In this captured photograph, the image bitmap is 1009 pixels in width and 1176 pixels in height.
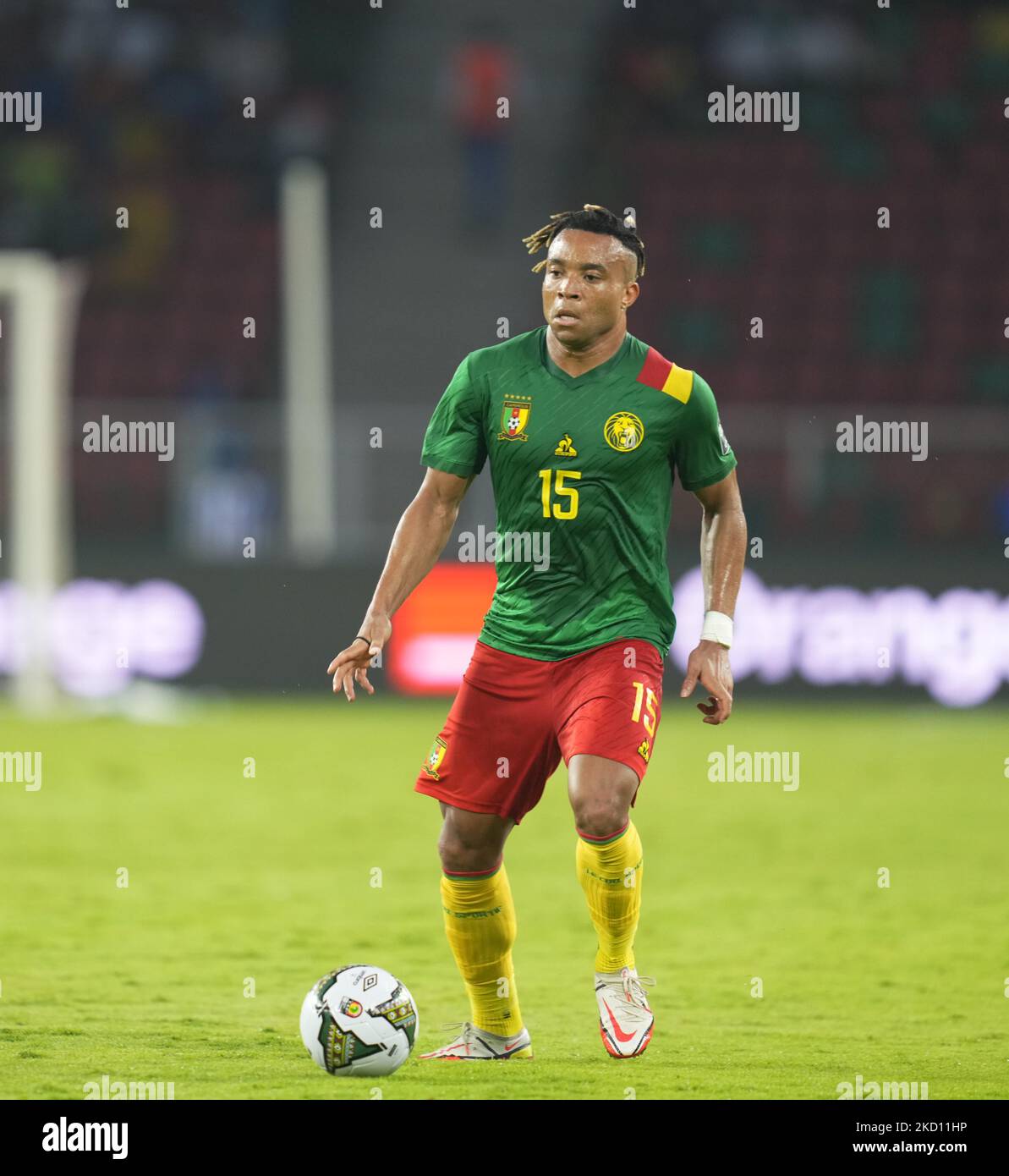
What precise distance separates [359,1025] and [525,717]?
93cm

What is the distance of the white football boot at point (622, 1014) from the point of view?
552 cm

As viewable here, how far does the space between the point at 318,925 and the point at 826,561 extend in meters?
8.96

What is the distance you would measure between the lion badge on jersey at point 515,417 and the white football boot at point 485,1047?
1640 mm

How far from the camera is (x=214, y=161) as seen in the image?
22766mm

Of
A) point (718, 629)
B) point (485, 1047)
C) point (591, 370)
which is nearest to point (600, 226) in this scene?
point (591, 370)

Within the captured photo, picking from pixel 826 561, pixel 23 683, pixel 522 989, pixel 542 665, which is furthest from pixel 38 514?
pixel 542 665

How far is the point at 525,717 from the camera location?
18.2 ft

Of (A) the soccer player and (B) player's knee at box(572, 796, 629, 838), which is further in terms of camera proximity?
(A) the soccer player

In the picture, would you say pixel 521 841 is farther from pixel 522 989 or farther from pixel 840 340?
pixel 840 340

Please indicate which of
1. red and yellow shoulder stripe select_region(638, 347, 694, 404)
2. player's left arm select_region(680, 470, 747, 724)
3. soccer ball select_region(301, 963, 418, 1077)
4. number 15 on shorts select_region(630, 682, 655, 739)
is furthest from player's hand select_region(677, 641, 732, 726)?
soccer ball select_region(301, 963, 418, 1077)

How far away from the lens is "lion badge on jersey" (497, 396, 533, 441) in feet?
18.2

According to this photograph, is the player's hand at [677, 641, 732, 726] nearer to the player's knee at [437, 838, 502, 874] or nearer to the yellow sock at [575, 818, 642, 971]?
the yellow sock at [575, 818, 642, 971]

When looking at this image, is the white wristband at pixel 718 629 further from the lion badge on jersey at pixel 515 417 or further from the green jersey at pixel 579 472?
the lion badge on jersey at pixel 515 417

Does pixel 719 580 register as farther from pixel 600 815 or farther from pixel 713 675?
pixel 600 815
